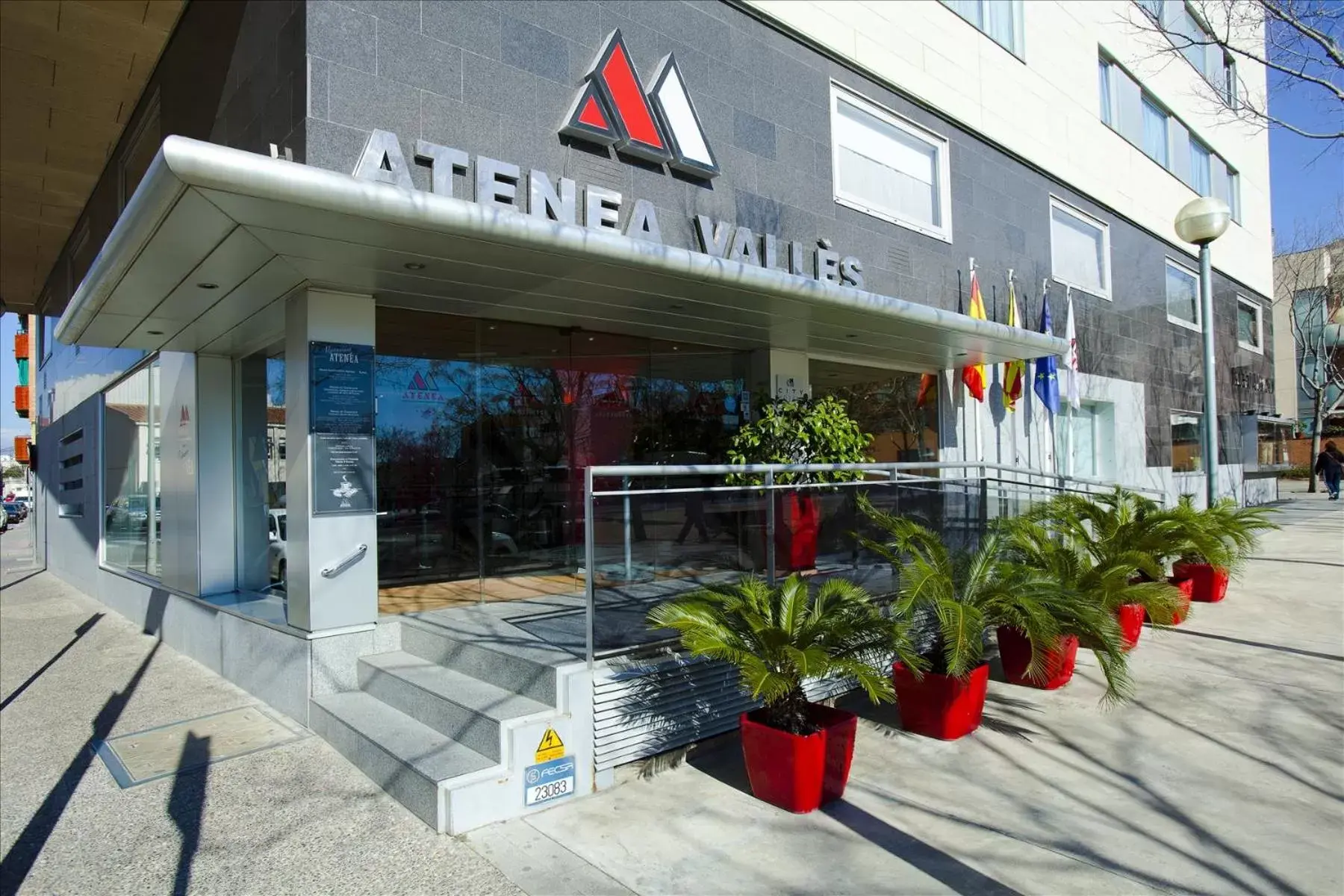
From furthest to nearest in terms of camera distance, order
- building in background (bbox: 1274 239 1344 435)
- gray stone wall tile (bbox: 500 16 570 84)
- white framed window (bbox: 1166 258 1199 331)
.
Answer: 1. building in background (bbox: 1274 239 1344 435)
2. white framed window (bbox: 1166 258 1199 331)
3. gray stone wall tile (bbox: 500 16 570 84)

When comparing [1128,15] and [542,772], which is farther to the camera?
[1128,15]

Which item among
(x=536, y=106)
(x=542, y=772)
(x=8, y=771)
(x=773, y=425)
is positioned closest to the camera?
(x=542, y=772)

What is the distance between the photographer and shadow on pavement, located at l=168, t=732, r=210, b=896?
403 centimetres

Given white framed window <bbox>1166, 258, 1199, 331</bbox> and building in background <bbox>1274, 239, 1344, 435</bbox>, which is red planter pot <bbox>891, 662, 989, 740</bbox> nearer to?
white framed window <bbox>1166, 258, 1199, 331</bbox>

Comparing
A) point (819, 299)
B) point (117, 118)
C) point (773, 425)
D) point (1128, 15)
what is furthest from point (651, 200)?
point (1128, 15)

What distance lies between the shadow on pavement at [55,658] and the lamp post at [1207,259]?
13.1 m

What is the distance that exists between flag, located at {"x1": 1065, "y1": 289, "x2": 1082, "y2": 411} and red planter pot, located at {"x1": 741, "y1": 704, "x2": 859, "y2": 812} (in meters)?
11.2

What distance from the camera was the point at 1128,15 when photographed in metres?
16.0

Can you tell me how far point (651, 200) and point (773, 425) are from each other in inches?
98.0

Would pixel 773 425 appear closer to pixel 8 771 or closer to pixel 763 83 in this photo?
pixel 763 83

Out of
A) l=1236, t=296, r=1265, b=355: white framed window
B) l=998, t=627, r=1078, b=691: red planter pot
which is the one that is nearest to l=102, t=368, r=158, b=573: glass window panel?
l=998, t=627, r=1078, b=691: red planter pot

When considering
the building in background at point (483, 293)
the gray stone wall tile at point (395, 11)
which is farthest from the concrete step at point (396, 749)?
the gray stone wall tile at point (395, 11)

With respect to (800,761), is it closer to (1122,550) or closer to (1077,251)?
(1122,550)

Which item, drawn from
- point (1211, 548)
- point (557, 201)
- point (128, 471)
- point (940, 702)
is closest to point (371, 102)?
point (557, 201)
